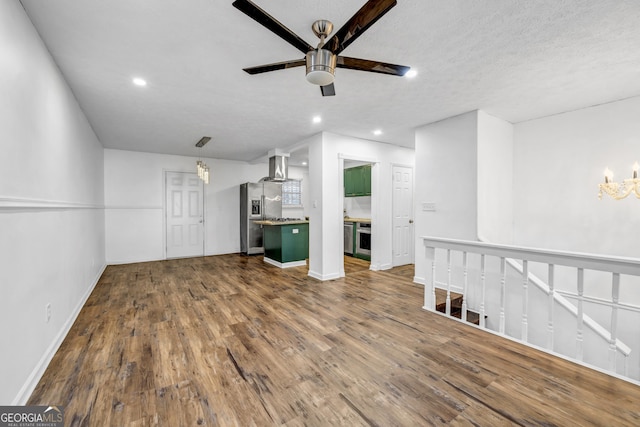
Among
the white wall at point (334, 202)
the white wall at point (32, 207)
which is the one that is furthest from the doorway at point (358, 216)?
the white wall at point (32, 207)

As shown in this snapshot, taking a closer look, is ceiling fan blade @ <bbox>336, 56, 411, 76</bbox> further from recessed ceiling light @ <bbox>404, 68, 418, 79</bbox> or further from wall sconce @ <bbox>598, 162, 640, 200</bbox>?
wall sconce @ <bbox>598, 162, 640, 200</bbox>

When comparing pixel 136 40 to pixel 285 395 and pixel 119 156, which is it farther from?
pixel 119 156

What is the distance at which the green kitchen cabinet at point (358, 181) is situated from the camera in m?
6.30

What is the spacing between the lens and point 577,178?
3.55 metres

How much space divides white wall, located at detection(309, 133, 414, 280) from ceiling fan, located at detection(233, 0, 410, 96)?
243 cm

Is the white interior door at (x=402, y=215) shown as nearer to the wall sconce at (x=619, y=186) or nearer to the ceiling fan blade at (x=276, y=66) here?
the wall sconce at (x=619, y=186)

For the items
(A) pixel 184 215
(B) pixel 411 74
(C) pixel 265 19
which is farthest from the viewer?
(A) pixel 184 215

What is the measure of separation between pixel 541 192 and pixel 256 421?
4.53 m

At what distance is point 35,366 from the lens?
1802 mm

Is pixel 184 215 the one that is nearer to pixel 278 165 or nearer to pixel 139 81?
pixel 278 165

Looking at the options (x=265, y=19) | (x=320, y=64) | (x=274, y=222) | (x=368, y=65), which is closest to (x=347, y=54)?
(x=368, y=65)

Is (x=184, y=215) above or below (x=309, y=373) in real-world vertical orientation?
above

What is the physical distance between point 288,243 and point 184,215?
2981 mm

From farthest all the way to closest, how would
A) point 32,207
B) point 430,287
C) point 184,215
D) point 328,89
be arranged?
point 184,215, point 430,287, point 328,89, point 32,207
